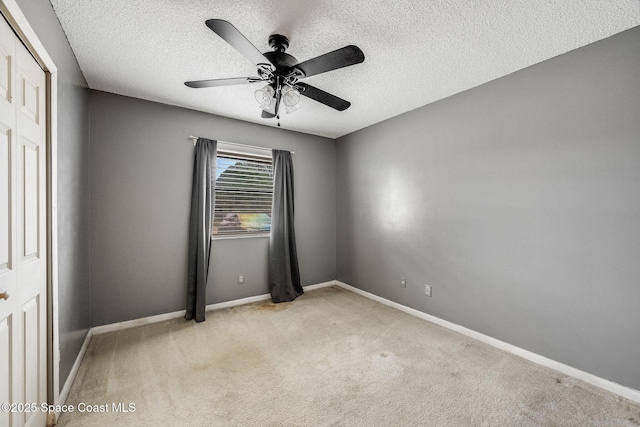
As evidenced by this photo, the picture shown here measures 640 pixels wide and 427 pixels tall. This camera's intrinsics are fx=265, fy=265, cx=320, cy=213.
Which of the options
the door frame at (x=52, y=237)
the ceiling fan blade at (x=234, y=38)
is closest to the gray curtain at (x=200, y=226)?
the door frame at (x=52, y=237)

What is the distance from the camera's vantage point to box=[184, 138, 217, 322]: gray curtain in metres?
3.18

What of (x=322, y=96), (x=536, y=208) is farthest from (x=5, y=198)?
(x=536, y=208)

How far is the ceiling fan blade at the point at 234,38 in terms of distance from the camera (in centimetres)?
139

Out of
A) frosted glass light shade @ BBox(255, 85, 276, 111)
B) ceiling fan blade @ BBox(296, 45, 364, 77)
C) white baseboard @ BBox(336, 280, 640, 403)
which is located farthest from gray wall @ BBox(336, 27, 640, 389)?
frosted glass light shade @ BBox(255, 85, 276, 111)

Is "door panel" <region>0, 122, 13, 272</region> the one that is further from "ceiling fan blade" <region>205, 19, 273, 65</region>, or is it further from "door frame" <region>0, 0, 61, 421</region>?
"ceiling fan blade" <region>205, 19, 273, 65</region>

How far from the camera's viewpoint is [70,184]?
2080mm

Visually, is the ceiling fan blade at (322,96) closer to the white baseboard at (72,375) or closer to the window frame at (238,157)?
the window frame at (238,157)

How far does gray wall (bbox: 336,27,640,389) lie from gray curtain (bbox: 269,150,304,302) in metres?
1.49

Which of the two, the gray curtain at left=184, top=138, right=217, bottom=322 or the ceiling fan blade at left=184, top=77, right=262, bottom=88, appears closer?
the ceiling fan blade at left=184, top=77, right=262, bottom=88

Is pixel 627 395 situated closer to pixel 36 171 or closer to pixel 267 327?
pixel 267 327

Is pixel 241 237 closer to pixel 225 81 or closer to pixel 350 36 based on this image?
pixel 225 81

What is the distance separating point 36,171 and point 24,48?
2.05 ft

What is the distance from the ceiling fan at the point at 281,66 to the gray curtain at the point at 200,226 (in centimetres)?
137

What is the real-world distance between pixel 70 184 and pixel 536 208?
12.6 ft
